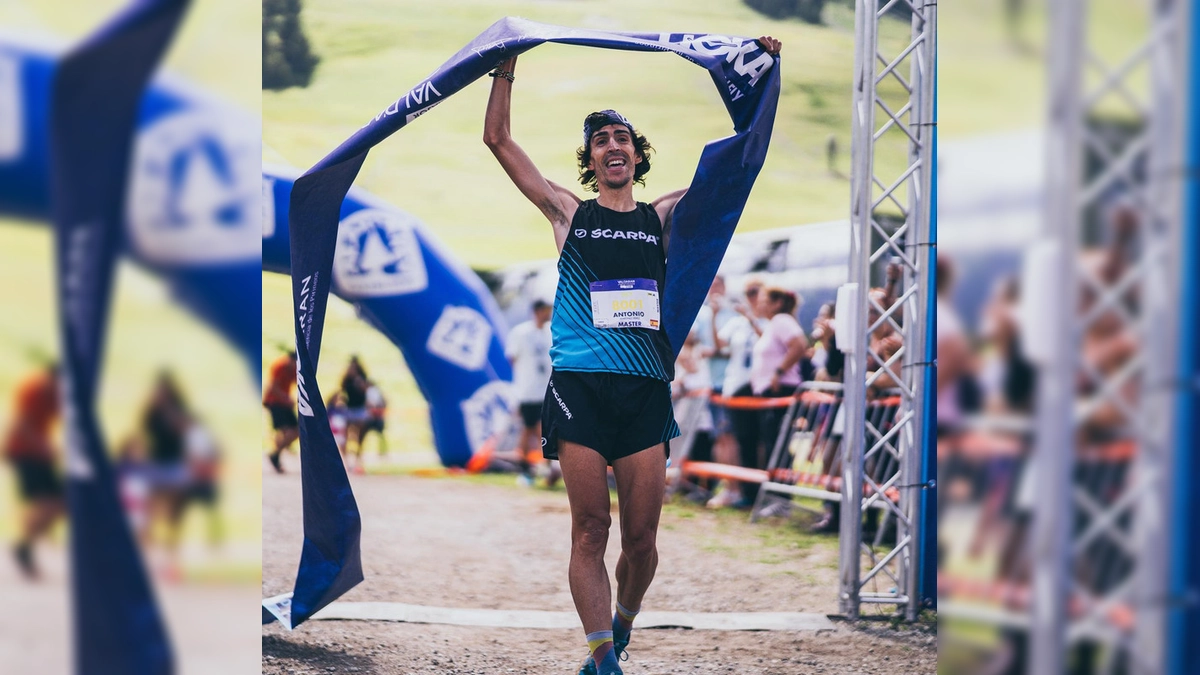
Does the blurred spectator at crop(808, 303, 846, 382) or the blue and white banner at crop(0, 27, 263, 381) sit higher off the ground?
the blue and white banner at crop(0, 27, 263, 381)

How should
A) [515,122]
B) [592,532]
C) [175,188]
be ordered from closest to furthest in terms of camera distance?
[175,188], [592,532], [515,122]

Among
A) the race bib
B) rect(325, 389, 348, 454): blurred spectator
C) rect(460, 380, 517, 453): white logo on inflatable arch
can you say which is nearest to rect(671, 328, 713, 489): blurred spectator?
rect(460, 380, 517, 453): white logo on inflatable arch

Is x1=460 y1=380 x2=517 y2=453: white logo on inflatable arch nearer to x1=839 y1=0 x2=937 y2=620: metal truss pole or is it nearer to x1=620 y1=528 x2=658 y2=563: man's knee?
x1=839 y1=0 x2=937 y2=620: metal truss pole

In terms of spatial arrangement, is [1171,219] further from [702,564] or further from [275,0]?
[275,0]

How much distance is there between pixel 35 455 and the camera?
9.95 feet

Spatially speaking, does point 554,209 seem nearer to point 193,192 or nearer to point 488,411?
point 193,192

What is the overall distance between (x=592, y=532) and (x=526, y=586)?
3589 millimetres

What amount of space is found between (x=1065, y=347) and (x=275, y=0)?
1310 centimetres

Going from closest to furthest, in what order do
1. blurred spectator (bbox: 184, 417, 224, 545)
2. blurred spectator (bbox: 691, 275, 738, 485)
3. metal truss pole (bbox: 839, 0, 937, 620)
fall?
blurred spectator (bbox: 184, 417, 224, 545) < metal truss pole (bbox: 839, 0, 937, 620) < blurred spectator (bbox: 691, 275, 738, 485)

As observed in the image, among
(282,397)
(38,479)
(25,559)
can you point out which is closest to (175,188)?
(38,479)

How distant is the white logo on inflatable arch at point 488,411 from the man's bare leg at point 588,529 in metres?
7.30

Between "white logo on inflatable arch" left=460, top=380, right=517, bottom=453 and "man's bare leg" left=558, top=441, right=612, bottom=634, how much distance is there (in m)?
7.30

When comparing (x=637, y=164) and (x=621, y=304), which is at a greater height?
(x=637, y=164)

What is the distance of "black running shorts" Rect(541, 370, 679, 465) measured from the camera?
4.38m
